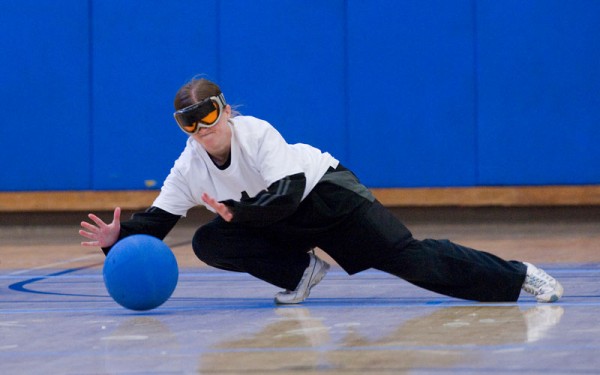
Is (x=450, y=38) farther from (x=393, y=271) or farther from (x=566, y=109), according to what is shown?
(x=393, y=271)

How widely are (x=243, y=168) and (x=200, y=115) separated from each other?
1.03 ft

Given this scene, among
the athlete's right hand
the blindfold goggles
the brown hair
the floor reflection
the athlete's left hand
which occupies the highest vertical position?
the brown hair

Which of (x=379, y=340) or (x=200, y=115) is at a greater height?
(x=200, y=115)

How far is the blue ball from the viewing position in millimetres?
4238

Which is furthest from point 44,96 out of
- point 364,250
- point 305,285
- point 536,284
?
point 536,284

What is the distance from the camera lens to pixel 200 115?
4258mm

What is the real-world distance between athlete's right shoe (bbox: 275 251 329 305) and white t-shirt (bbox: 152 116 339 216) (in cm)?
41

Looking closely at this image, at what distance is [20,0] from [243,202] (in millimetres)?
6474

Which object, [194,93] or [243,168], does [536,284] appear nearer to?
[243,168]

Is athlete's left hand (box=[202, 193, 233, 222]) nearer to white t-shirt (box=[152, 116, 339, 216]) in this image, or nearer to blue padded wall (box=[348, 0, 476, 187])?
white t-shirt (box=[152, 116, 339, 216])

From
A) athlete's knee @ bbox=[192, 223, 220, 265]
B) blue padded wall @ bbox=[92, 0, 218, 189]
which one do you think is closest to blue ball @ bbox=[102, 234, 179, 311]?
athlete's knee @ bbox=[192, 223, 220, 265]

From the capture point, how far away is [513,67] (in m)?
9.60

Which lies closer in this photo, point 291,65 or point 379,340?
point 379,340

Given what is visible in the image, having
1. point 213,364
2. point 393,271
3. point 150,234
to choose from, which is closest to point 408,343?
point 213,364
